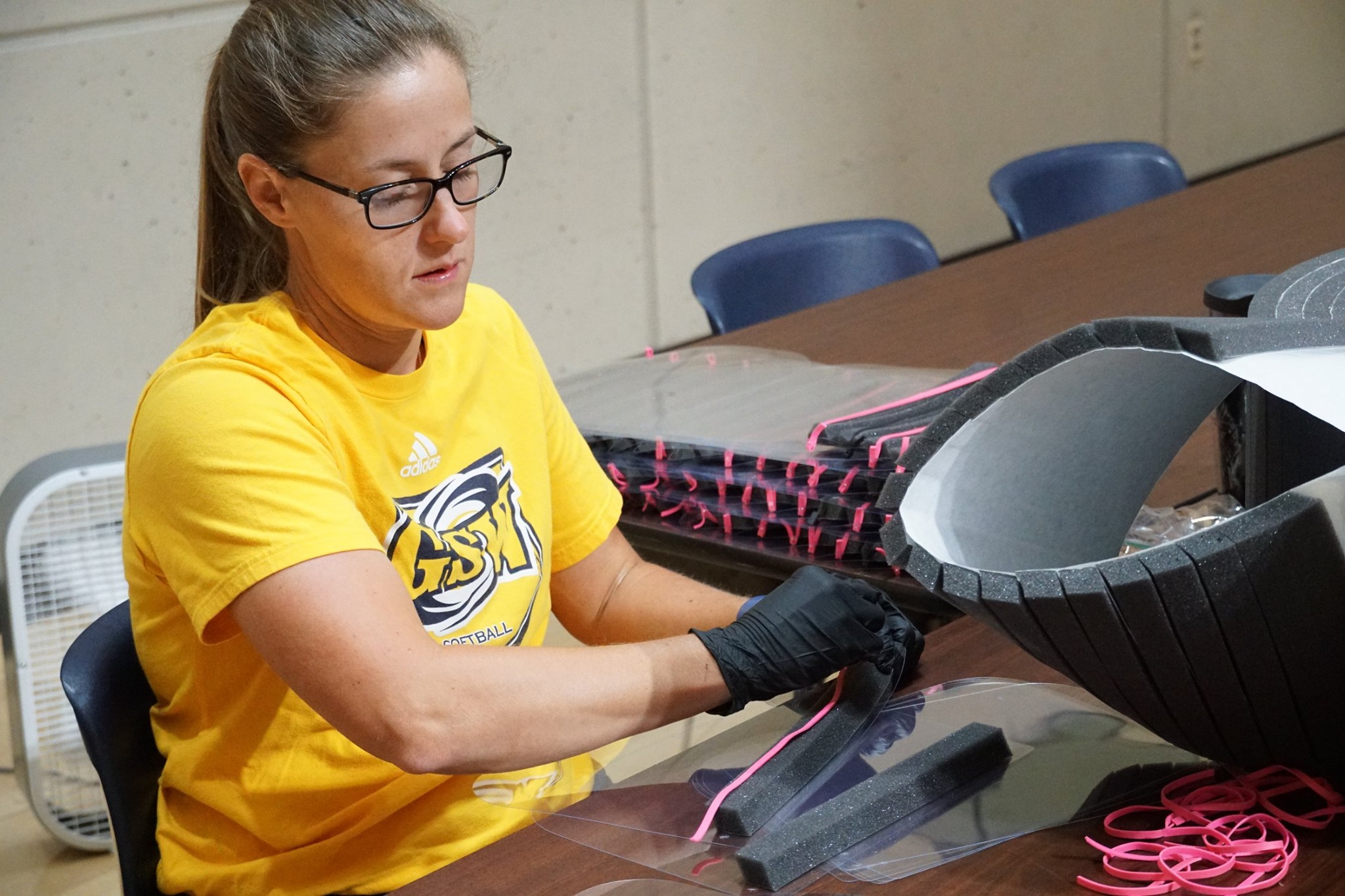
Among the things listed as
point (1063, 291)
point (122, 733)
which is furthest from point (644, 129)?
point (122, 733)

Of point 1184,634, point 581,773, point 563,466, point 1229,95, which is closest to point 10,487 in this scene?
point 563,466

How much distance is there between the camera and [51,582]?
1.97m

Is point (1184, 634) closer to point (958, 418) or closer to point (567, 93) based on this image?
point (958, 418)

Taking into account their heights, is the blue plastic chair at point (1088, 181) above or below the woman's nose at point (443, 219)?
below

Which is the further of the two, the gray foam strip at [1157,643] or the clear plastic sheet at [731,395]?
the clear plastic sheet at [731,395]

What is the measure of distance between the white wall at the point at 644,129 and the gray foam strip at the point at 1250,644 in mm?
957

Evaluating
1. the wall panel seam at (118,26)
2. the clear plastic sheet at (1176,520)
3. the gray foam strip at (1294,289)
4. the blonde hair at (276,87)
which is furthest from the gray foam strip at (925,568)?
the wall panel seam at (118,26)

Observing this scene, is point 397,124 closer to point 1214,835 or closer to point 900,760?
point 900,760

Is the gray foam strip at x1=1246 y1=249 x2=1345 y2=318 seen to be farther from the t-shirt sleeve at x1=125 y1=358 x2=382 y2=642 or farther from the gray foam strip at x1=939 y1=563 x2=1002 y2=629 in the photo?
the t-shirt sleeve at x1=125 y1=358 x2=382 y2=642

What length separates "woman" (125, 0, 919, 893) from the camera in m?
0.99

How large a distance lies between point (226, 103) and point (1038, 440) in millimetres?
653

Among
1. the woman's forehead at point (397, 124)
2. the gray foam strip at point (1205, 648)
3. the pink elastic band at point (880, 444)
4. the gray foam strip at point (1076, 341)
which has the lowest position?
the pink elastic band at point (880, 444)

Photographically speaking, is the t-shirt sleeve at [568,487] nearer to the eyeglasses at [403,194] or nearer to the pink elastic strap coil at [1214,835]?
the eyeglasses at [403,194]

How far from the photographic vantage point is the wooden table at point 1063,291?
58.7 inches
